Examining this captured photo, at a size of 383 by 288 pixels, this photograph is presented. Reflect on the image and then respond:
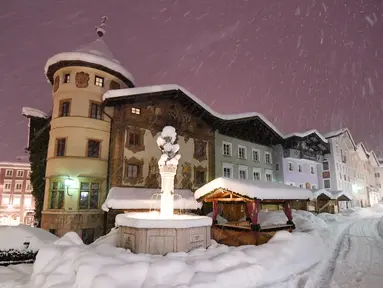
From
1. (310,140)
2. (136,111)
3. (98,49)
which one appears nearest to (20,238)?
(136,111)

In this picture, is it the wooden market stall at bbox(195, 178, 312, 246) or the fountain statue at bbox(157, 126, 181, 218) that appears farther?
the wooden market stall at bbox(195, 178, 312, 246)

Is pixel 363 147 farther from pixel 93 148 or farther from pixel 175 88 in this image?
pixel 93 148

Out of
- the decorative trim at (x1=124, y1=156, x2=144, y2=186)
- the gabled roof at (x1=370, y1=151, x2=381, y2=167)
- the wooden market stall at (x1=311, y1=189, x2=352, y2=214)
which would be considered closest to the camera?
the decorative trim at (x1=124, y1=156, x2=144, y2=186)

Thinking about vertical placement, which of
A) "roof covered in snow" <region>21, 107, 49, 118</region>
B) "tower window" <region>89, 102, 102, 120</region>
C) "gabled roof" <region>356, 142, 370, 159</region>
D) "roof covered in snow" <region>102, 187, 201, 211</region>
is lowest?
"roof covered in snow" <region>102, 187, 201, 211</region>

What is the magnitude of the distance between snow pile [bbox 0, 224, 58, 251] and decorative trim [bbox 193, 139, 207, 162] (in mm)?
13709

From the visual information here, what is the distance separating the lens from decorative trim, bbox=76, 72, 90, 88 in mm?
19641

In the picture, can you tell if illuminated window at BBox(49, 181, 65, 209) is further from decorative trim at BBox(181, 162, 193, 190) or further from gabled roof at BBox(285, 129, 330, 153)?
gabled roof at BBox(285, 129, 330, 153)

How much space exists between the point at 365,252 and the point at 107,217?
15345 millimetres

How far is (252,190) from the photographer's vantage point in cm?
1284

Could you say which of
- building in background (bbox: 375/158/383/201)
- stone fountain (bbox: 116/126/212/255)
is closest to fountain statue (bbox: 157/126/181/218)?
stone fountain (bbox: 116/126/212/255)

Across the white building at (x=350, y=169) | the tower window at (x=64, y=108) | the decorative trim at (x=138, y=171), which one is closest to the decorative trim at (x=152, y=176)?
the decorative trim at (x=138, y=171)

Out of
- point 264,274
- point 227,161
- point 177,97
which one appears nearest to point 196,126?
point 177,97

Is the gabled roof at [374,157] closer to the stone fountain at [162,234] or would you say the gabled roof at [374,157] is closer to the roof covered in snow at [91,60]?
the roof covered in snow at [91,60]

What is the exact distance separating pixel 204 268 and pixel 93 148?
14064mm
